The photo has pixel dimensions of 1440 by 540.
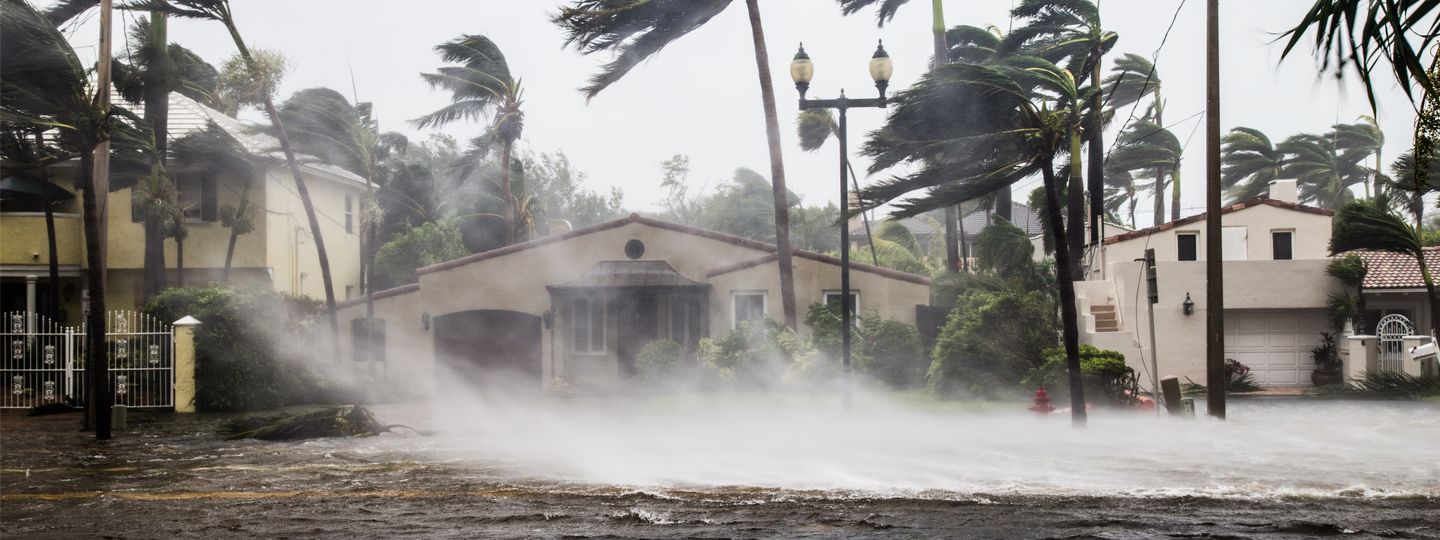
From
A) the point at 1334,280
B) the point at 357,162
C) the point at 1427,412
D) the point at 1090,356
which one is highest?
the point at 357,162

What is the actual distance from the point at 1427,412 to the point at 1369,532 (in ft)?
35.8

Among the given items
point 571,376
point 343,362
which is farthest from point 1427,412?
point 343,362

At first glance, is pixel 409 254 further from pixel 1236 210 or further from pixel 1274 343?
pixel 1274 343

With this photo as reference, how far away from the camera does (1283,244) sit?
21688mm

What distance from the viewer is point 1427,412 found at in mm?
15070

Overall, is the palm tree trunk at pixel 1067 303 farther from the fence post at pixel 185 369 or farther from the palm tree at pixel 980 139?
the fence post at pixel 185 369

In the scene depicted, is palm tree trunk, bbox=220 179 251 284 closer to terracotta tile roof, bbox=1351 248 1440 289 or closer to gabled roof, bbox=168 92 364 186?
gabled roof, bbox=168 92 364 186

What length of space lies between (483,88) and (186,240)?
29.1 ft

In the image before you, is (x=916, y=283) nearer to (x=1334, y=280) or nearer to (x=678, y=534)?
(x=1334, y=280)

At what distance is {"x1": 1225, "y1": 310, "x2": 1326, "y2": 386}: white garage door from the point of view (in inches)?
776

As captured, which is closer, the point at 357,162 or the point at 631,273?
the point at 631,273

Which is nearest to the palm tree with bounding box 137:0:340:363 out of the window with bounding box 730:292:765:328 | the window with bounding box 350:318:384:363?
the window with bounding box 350:318:384:363

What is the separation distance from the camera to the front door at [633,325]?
20188 millimetres

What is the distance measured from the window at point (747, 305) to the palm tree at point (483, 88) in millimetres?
8700
